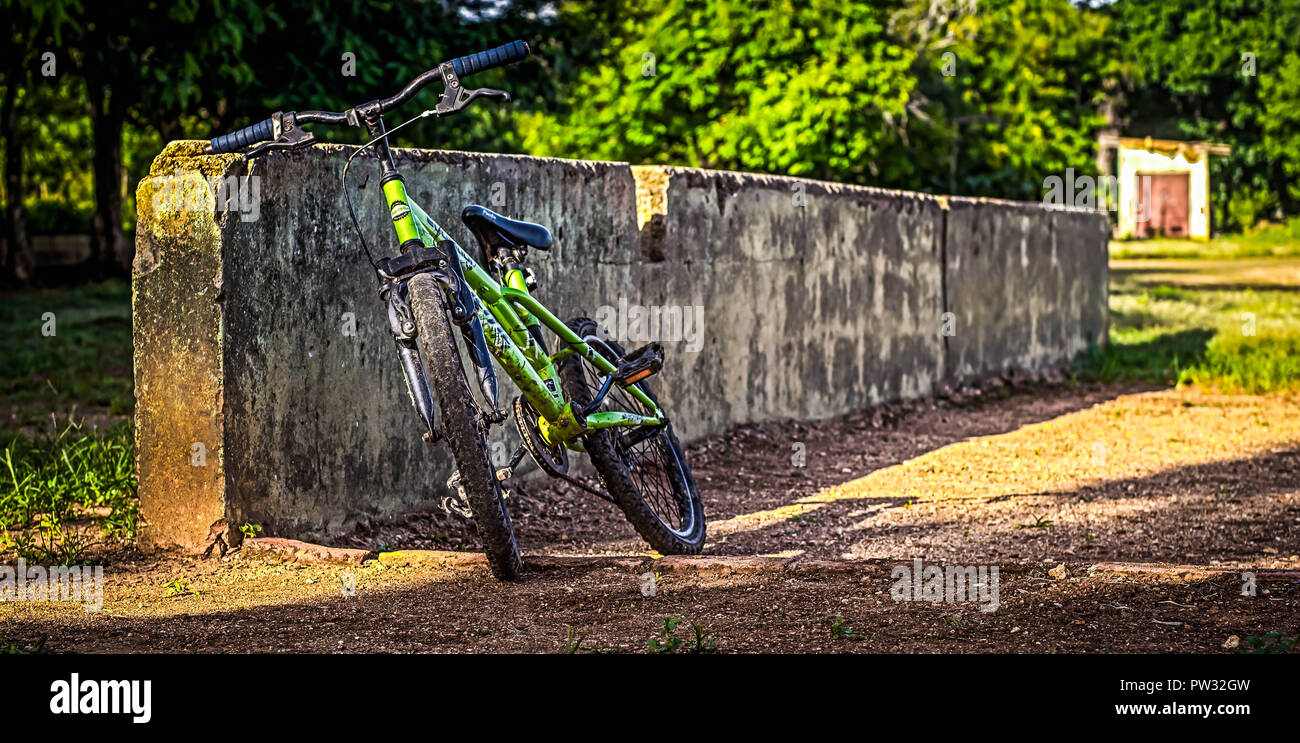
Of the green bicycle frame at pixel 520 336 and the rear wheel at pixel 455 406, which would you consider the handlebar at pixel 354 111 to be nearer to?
the green bicycle frame at pixel 520 336

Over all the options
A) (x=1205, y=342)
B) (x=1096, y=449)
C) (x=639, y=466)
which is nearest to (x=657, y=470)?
(x=639, y=466)

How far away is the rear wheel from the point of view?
147 inches

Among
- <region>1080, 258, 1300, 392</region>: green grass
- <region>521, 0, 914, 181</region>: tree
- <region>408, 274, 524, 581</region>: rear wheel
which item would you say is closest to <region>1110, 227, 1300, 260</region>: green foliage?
<region>1080, 258, 1300, 392</region>: green grass

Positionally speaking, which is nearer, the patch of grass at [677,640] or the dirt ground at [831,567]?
the patch of grass at [677,640]

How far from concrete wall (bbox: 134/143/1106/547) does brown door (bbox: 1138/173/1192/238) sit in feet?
102

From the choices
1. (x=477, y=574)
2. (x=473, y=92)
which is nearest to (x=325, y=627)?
(x=477, y=574)

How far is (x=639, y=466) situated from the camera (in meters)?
4.84

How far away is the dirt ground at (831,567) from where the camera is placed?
11.1 feet

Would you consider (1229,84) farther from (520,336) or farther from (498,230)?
(520,336)

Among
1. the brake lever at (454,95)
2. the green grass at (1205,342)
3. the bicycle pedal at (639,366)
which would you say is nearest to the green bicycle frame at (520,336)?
the bicycle pedal at (639,366)

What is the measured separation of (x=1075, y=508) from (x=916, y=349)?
3496 millimetres

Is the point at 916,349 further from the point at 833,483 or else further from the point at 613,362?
the point at 613,362

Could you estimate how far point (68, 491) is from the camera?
5.22m

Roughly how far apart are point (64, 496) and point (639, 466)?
2.18m
